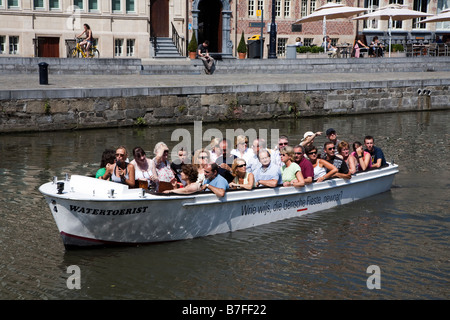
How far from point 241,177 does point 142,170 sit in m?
1.53

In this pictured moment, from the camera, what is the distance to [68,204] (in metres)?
9.09

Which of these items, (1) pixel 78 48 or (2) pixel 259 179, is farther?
(1) pixel 78 48

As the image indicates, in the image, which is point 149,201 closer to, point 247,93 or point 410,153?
point 410,153

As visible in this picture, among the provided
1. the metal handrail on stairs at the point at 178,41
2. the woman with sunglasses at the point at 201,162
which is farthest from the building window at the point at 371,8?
the woman with sunglasses at the point at 201,162

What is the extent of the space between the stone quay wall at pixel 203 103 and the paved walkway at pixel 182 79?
0.58m

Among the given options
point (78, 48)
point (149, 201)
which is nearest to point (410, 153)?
point (149, 201)

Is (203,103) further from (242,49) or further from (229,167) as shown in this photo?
(242,49)

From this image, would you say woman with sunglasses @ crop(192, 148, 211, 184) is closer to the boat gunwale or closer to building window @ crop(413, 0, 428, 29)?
the boat gunwale

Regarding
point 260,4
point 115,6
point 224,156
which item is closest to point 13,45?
point 115,6

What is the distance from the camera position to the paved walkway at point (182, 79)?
67.6ft

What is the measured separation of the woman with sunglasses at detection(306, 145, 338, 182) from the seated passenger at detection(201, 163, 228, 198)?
6.82 feet

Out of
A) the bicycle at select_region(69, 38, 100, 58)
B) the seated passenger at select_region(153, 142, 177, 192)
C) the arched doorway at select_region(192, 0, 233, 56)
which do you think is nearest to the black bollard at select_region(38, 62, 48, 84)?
the bicycle at select_region(69, 38, 100, 58)

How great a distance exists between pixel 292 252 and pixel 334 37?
3194 centimetres

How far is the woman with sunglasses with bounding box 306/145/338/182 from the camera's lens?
1154 centimetres
